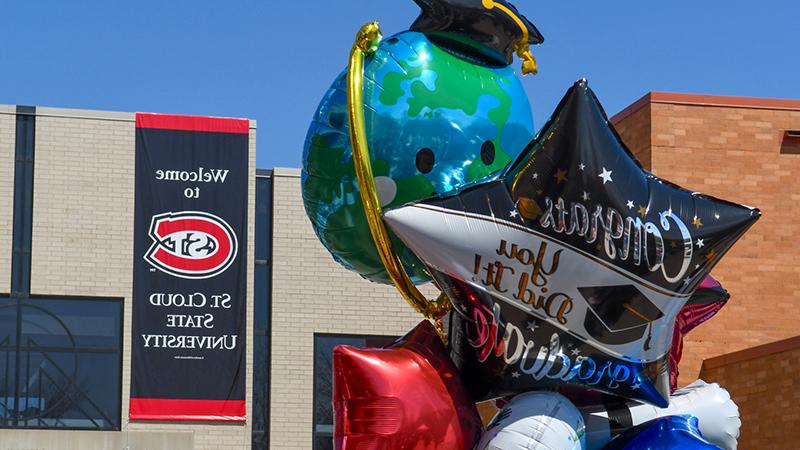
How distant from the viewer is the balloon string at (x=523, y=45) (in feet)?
25.4

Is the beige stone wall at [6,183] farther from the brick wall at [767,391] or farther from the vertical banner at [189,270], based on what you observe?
the brick wall at [767,391]

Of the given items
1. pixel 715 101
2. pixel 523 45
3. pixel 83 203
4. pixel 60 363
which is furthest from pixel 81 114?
pixel 523 45

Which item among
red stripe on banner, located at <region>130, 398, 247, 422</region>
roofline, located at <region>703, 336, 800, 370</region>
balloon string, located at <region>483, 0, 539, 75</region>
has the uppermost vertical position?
balloon string, located at <region>483, 0, 539, 75</region>

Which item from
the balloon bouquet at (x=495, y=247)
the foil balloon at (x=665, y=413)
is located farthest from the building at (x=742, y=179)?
the balloon bouquet at (x=495, y=247)

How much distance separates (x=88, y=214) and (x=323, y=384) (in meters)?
4.36

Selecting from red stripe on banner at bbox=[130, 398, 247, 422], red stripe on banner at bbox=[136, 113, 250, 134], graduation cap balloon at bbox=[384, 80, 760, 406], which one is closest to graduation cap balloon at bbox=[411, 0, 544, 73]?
graduation cap balloon at bbox=[384, 80, 760, 406]

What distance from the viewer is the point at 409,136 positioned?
290 inches

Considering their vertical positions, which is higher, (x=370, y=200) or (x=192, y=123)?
(x=192, y=123)

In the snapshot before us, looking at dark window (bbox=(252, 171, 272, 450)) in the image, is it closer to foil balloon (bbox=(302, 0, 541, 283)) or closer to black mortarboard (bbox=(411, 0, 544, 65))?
foil balloon (bbox=(302, 0, 541, 283))

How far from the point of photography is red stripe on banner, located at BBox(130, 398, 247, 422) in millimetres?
22688

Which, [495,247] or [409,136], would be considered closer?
[495,247]

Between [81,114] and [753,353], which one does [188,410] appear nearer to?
[81,114]

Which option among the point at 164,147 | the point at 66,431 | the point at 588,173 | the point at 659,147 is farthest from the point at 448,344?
the point at 164,147

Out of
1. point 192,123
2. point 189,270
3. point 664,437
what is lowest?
point 664,437
